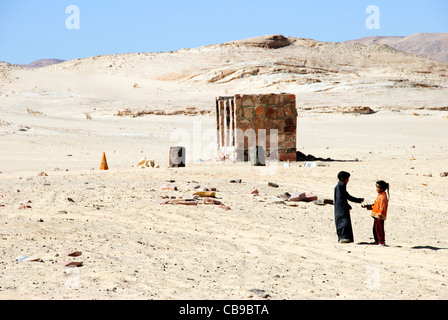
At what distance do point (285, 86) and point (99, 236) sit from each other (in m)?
40.8

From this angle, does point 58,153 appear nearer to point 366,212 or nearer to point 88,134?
point 88,134

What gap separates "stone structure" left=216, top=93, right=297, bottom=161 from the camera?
1703 centimetres

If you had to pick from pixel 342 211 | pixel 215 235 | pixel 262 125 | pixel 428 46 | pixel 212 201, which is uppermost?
pixel 428 46

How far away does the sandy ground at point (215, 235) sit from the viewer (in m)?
5.76

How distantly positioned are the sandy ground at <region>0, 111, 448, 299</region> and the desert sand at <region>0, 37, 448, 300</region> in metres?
0.03

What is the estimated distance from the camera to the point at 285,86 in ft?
156

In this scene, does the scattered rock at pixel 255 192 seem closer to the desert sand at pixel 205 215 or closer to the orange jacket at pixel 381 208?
the desert sand at pixel 205 215

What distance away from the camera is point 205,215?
9617 millimetres

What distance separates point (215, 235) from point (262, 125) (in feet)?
29.8

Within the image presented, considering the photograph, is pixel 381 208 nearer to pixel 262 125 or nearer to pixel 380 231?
pixel 380 231

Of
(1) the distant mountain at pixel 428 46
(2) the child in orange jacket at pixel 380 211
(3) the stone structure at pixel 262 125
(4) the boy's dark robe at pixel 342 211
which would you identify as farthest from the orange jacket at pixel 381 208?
(1) the distant mountain at pixel 428 46

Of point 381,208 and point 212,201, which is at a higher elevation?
point 381,208

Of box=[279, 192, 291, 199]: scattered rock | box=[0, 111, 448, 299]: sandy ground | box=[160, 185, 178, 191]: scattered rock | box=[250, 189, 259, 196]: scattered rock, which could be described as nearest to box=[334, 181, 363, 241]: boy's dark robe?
box=[0, 111, 448, 299]: sandy ground

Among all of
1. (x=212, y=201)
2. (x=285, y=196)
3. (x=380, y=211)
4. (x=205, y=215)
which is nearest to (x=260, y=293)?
(x=380, y=211)
